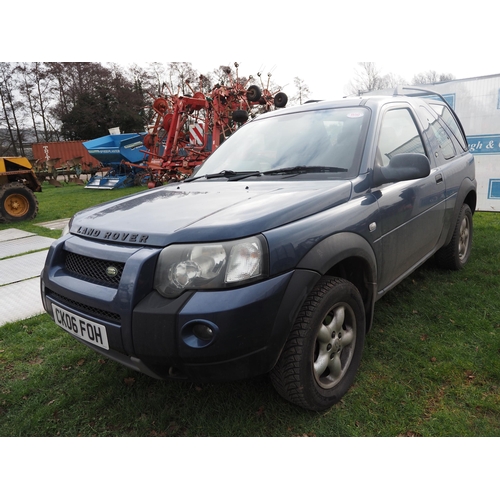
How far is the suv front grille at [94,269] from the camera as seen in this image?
6.24ft

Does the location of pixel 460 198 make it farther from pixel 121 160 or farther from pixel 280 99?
pixel 121 160

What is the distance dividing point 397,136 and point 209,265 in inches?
80.4

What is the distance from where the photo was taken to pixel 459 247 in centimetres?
420

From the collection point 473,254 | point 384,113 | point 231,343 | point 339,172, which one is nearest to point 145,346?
point 231,343

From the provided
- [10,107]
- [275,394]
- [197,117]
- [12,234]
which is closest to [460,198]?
[275,394]

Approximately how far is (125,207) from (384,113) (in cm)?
196

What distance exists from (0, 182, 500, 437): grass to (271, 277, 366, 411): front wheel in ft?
0.50

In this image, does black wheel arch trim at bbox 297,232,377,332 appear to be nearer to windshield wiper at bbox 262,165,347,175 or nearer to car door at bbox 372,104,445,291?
car door at bbox 372,104,445,291

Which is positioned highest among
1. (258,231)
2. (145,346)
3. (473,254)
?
(258,231)

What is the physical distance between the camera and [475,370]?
2555 mm

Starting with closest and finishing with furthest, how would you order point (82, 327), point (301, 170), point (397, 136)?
point (82, 327) < point (301, 170) < point (397, 136)

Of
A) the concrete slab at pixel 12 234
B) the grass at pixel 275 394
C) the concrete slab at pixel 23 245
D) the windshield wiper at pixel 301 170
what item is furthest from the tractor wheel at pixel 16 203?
the windshield wiper at pixel 301 170

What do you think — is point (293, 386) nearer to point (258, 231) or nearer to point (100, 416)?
point (258, 231)

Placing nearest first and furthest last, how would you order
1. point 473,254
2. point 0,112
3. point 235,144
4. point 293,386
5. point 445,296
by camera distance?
point 293,386, point 235,144, point 445,296, point 473,254, point 0,112
